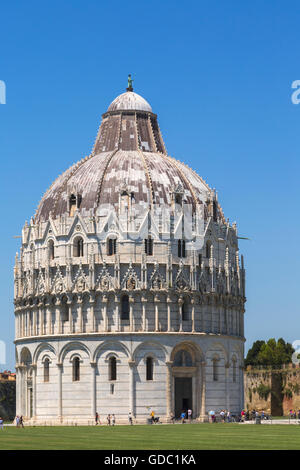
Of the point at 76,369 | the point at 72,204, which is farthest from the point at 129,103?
the point at 76,369

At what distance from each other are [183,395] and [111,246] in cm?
1552

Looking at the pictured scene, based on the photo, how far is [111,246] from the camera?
314ft

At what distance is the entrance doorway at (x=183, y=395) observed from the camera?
96.3m

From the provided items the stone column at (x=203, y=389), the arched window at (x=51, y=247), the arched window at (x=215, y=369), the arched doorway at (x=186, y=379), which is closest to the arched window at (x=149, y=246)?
the arched doorway at (x=186, y=379)

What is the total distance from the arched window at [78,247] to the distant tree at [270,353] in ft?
184

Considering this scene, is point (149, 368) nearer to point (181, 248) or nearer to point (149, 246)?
point (149, 246)

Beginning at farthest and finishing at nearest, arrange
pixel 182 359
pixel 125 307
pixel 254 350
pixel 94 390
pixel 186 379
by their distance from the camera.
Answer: pixel 254 350 → pixel 186 379 → pixel 182 359 → pixel 125 307 → pixel 94 390

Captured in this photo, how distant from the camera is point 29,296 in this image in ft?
325

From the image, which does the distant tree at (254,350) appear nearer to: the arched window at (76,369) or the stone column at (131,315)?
the arched window at (76,369)

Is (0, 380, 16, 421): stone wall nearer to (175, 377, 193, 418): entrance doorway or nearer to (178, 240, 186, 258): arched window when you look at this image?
(175, 377, 193, 418): entrance doorway

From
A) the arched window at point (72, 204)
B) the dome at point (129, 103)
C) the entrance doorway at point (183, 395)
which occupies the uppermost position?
the dome at point (129, 103)
